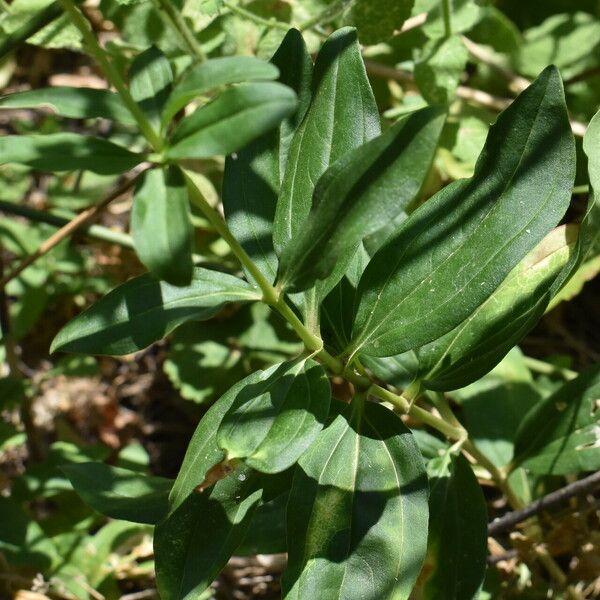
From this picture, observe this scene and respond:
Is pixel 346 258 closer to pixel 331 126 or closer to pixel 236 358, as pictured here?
pixel 331 126

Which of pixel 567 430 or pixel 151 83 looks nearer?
pixel 151 83

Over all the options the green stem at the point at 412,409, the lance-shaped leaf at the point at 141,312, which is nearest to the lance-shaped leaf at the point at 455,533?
the green stem at the point at 412,409

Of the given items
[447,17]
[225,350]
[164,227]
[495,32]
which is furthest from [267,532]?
[495,32]

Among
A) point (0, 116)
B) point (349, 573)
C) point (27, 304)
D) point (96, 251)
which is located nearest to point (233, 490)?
point (349, 573)

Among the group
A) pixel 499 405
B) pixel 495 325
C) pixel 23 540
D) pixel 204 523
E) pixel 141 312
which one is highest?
pixel 141 312

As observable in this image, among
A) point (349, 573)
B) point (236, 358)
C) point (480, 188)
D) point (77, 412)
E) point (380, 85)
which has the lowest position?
point (77, 412)

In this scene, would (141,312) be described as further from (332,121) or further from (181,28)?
(181,28)
